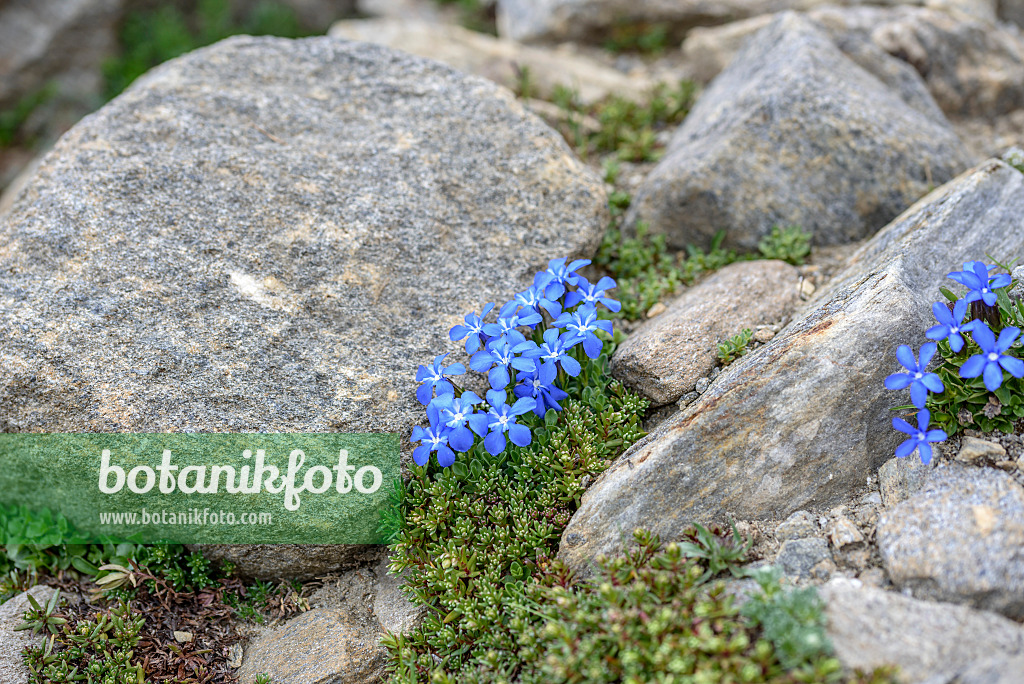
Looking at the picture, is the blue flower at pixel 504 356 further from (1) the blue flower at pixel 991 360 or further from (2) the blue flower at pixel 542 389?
(1) the blue flower at pixel 991 360

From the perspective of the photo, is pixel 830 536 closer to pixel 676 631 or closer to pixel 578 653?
pixel 676 631

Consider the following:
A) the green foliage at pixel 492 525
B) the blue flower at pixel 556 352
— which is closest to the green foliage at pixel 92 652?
the green foliage at pixel 492 525

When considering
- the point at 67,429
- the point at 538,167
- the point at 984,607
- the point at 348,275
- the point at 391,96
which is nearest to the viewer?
the point at 984,607

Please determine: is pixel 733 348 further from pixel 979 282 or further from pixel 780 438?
pixel 979 282

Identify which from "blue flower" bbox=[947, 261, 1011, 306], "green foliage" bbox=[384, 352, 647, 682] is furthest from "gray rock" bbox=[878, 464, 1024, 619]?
"green foliage" bbox=[384, 352, 647, 682]

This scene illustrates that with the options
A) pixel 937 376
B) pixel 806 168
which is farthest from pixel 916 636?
pixel 806 168

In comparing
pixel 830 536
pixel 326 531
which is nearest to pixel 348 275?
pixel 326 531
